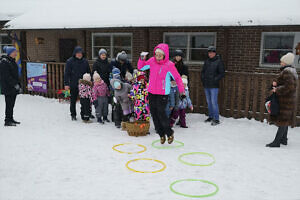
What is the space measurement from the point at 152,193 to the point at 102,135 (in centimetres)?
277

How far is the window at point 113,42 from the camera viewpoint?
11523mm

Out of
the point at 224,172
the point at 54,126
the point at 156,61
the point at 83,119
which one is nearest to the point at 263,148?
the point at 224,172

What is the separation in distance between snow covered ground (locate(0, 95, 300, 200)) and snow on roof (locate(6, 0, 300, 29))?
8.70 ft

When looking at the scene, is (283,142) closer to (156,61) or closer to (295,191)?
(295,191)

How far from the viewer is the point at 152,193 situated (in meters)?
3.59

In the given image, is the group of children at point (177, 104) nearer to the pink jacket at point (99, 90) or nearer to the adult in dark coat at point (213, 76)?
the adult in dark coat at point (213, 76)

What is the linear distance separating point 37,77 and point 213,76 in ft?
23.2

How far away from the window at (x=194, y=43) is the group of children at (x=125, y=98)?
359cm

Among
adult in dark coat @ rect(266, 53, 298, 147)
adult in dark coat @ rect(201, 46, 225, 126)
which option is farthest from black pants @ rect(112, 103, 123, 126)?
adult in dark coat @ rect(266, 53, 298, 147)

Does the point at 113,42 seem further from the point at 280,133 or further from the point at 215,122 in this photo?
the point at 280,133

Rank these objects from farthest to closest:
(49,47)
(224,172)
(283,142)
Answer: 1. (49,47)
2. (283,142)
3. (224,172)

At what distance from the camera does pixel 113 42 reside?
11844 millimetres

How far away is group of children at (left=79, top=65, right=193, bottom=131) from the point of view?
610cm

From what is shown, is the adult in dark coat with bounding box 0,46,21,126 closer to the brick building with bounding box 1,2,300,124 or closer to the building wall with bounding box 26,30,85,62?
the brick building with bounding box 1,2,300,124
